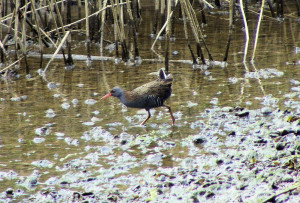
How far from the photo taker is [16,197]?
487 centimetres

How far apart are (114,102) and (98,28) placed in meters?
4.57

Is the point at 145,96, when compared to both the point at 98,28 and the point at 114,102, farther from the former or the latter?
the point at 98,28

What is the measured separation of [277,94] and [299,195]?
4.01 meters

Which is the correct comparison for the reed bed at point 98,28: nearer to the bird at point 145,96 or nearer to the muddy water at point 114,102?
the muddy water at point 114,102

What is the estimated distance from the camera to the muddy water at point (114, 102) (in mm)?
5891

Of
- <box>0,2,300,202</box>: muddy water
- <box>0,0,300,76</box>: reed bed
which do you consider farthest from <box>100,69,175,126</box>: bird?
<box>0,0,300,76</box>: reed bed

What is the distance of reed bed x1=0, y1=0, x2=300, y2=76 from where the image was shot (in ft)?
29.2

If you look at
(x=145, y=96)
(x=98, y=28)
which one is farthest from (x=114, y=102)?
(x=98, y=28)

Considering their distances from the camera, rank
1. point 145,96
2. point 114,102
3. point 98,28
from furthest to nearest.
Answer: point 98,28 < point 114,102 < point 145,96

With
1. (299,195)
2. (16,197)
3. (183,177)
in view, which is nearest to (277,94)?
(183,177)

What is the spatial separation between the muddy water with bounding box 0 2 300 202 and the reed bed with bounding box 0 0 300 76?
31 cm

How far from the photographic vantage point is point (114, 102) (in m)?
8.20

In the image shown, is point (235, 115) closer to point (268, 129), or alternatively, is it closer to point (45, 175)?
point (268, 129)

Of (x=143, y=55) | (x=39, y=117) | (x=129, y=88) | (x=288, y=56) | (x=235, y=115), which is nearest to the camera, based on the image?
(x=235, y=115)
